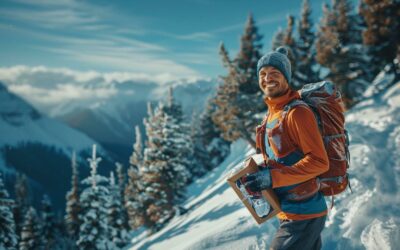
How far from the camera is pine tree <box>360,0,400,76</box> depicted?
23.6m

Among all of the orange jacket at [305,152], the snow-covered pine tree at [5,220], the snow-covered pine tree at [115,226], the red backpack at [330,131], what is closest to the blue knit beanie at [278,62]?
the red backpack at [330,131]

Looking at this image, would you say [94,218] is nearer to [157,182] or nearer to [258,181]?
[157,182]

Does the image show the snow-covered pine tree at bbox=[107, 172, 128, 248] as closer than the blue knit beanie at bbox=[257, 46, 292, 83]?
No

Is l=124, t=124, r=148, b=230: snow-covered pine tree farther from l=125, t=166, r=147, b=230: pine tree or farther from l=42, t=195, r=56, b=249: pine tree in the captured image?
l=42, t=195, r=56, b=249: pine tree

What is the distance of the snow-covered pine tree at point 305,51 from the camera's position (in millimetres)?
31188

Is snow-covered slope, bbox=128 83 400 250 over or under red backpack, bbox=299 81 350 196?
under

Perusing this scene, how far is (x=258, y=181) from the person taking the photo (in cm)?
308

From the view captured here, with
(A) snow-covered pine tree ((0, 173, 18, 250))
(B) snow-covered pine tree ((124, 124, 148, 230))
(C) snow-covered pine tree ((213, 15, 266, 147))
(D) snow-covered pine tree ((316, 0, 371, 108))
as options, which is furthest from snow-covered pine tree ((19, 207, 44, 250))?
(D) snow-covered pine tree ((316, 0, 371, 108))

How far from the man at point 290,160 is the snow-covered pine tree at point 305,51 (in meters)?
29.2

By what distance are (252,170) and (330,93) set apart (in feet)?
3.85

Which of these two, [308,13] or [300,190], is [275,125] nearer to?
[300,190]

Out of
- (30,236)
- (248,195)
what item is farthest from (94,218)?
(248,195)

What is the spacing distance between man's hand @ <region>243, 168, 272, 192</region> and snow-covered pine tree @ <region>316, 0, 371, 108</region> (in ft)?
86.8

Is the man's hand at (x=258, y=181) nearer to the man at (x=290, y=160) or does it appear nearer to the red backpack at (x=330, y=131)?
the man at (x=290, y=160)
